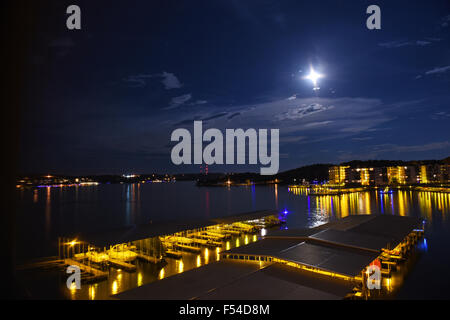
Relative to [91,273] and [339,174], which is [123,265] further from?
[339,174]

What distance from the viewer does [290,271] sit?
Answer: 7.47 meters

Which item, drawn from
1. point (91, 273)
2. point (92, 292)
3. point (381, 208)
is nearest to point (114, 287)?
point (92, 292)

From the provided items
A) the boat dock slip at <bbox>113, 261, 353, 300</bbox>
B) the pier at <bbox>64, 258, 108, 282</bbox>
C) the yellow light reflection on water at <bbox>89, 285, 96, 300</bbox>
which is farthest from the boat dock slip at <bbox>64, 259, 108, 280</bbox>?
the boat dock slip at <bbox>113, 261, 353, 300</bbox>

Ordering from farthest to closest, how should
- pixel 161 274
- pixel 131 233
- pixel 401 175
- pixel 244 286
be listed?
pixel 401 175 → pixel 131 233 → pixel 161 274 → pixel 244 286

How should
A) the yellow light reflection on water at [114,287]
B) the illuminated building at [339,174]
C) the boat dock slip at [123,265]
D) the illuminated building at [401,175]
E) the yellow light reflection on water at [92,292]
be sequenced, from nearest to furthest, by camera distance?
the yellow light reflection on water at [92,292] → the yellow light reflection on water at [114,287] → the boat dock slip at [123,265] → the illuminated building at [401,175] → the illuminated building at [339,174]

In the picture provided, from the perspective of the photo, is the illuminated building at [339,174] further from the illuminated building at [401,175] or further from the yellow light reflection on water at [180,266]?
the yellow light reflection on water at [180,266]

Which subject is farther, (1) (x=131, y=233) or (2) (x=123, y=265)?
(1) (x=131, y=233)

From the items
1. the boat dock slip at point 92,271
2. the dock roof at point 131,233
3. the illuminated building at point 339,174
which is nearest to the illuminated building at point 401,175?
the illuminated building at point 339,174

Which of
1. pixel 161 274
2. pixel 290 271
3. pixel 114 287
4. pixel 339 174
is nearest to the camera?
pixel 290 271

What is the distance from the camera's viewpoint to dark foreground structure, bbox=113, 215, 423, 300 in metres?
6.28

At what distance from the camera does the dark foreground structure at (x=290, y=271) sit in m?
6.28

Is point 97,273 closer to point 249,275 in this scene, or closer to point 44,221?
point 249,275
